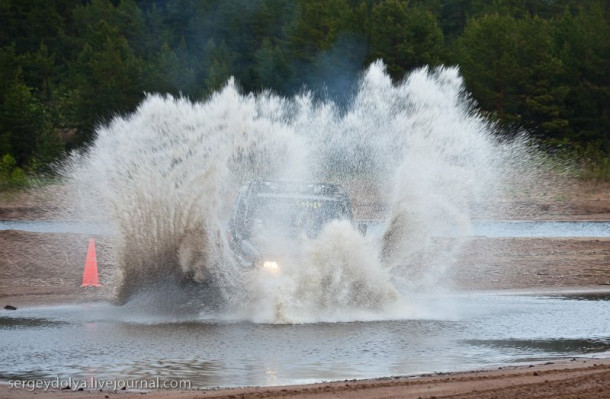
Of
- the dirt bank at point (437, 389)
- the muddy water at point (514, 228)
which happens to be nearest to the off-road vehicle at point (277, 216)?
the dirt bank at point (437, 389)

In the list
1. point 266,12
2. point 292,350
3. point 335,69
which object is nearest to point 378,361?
point 292,350

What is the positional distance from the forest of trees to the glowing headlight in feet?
119

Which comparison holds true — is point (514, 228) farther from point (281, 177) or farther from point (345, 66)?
point (345, 66)

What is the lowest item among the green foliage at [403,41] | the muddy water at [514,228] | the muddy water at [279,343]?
the muddy water at [279,343]

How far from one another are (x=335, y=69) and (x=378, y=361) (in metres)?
61.8

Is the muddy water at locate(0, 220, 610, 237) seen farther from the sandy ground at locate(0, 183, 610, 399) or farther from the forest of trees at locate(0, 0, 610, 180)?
the forest of trees at locate(0, 0, 610, 180)

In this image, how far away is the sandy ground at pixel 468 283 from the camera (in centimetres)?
915

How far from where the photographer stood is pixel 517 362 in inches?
438

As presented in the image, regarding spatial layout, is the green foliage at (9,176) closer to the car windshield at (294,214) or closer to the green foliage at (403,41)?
the green foliage at (403,41)

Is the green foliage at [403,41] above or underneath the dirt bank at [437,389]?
above

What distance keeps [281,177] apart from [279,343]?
7.20 meters

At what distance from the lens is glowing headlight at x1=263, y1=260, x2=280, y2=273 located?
14953 mm

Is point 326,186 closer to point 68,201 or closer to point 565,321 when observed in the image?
point 565,321

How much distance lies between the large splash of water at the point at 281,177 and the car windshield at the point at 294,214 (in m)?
0.61
